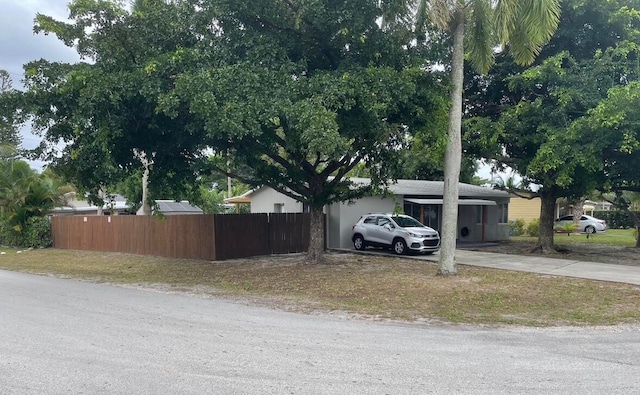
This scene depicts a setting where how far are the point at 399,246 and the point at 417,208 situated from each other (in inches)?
226

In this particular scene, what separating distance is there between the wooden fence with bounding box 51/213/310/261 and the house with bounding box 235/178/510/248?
1842 millimetres

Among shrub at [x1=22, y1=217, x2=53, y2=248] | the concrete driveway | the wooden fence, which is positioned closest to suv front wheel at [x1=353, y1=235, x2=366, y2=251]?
the wooden fence

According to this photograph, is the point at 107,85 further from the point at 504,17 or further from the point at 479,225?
the point at 479,225

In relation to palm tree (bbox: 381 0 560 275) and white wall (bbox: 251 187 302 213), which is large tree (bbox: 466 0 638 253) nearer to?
palm tree (bbox: 381 0 560 275)

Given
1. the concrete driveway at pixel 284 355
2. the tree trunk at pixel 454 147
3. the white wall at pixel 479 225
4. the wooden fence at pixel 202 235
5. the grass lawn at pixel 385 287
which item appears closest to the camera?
the concrete driveway at pixel 284 355

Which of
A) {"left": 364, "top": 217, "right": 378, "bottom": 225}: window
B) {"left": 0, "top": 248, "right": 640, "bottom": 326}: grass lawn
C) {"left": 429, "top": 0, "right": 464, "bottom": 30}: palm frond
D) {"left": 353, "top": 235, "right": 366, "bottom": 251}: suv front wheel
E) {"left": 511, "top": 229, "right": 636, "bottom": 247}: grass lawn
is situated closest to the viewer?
{"left": 0, "top": 248, "right": 640, "bottom": 326}: grass lawn

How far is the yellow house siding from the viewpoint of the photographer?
137 feet

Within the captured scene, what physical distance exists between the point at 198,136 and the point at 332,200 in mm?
4728

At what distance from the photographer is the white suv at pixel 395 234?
19.1 meters

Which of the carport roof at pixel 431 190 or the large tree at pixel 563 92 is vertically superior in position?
the large tree at pixel 563 92

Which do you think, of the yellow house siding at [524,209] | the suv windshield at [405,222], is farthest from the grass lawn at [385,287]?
the yellow house siding at [524,209]

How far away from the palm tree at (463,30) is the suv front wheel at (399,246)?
19.6ft

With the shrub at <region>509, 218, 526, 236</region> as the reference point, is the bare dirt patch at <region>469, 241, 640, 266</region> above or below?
below

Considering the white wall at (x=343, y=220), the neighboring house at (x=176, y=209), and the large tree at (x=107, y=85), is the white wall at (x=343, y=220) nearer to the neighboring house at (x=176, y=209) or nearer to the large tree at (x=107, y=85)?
the large tree at (x=107, y=85)
